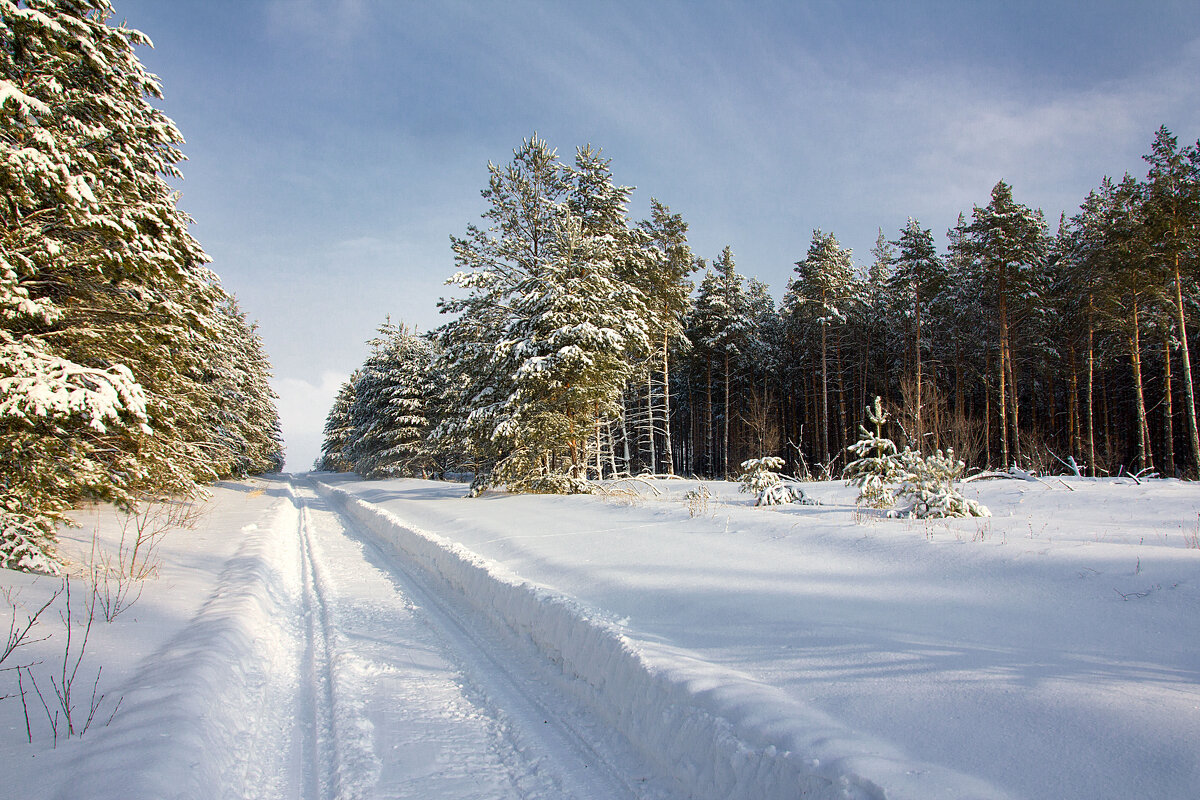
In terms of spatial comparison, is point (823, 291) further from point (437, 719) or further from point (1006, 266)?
point (437, 719)

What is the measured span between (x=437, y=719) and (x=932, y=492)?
24.0 ft

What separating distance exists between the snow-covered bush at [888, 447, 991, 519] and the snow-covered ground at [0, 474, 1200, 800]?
453mm

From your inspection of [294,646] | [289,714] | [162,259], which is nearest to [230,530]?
[162,259]

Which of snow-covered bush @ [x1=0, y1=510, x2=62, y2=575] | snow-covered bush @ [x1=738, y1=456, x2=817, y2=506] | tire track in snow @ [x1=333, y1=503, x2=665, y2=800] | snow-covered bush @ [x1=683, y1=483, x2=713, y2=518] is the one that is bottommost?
tire track in snow @ [x1=333, y1=503, x2=665, y2=800]

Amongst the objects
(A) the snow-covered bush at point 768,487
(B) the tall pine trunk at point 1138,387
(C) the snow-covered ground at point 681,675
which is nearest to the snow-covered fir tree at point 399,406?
(A) the snow-covered bush at point 768,487

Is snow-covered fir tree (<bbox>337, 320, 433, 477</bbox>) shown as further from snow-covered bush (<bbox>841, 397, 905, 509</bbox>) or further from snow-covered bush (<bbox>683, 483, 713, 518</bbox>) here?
snow-covered bush (<bbox>841, 397, 905, 509</bbox>)

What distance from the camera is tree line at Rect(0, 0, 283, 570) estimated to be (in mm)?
6215

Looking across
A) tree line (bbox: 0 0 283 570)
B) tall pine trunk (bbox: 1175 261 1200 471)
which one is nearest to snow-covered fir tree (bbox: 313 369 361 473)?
tree line (bbox: 0 0 283 570)

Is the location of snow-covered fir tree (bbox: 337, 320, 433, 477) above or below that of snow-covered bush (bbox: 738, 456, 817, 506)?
above

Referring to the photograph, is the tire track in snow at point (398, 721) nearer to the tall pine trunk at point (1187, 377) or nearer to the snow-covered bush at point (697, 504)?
the snow-covered bush at point (697, 504)

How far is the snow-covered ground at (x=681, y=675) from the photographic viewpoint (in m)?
2.59

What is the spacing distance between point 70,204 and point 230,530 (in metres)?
7.92

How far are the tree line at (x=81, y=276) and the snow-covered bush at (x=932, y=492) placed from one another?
1006cm

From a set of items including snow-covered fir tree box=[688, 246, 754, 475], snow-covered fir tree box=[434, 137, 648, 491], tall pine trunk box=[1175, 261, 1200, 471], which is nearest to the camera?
snow-covered fir tree box=[434, 137, 648, 491]
